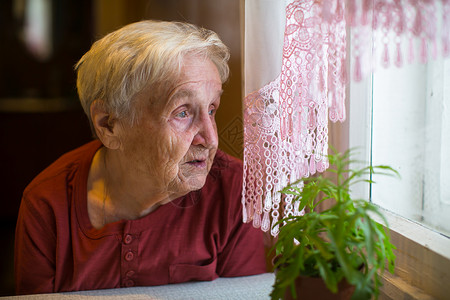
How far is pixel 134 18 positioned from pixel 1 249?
1.88m

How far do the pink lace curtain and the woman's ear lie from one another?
1.48 feet

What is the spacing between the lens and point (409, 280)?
100 cm

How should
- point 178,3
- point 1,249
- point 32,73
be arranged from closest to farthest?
point 178,3 → point 1,249 → point 32,73

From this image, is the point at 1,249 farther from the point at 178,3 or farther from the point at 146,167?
the point at 178,3

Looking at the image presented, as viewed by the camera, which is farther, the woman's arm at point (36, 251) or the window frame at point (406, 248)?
the woman's arm at point (36, 251)

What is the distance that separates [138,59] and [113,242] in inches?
22.4

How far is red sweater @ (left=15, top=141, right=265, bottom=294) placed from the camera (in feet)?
4.43

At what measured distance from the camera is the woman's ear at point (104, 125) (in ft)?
4.33

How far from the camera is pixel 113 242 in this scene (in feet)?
4.42

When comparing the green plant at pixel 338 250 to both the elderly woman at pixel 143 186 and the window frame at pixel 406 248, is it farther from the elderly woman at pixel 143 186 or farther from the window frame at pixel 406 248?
the elderly woman at pixel 143 186

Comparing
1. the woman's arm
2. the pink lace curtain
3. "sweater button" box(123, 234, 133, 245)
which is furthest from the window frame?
the woman's arm

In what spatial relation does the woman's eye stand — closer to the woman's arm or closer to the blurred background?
the blurred background

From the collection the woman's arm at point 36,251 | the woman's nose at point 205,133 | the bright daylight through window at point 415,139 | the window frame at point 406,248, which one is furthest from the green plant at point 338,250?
the woman's arm at point 36,251

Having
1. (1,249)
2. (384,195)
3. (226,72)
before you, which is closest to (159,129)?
(226,72)
